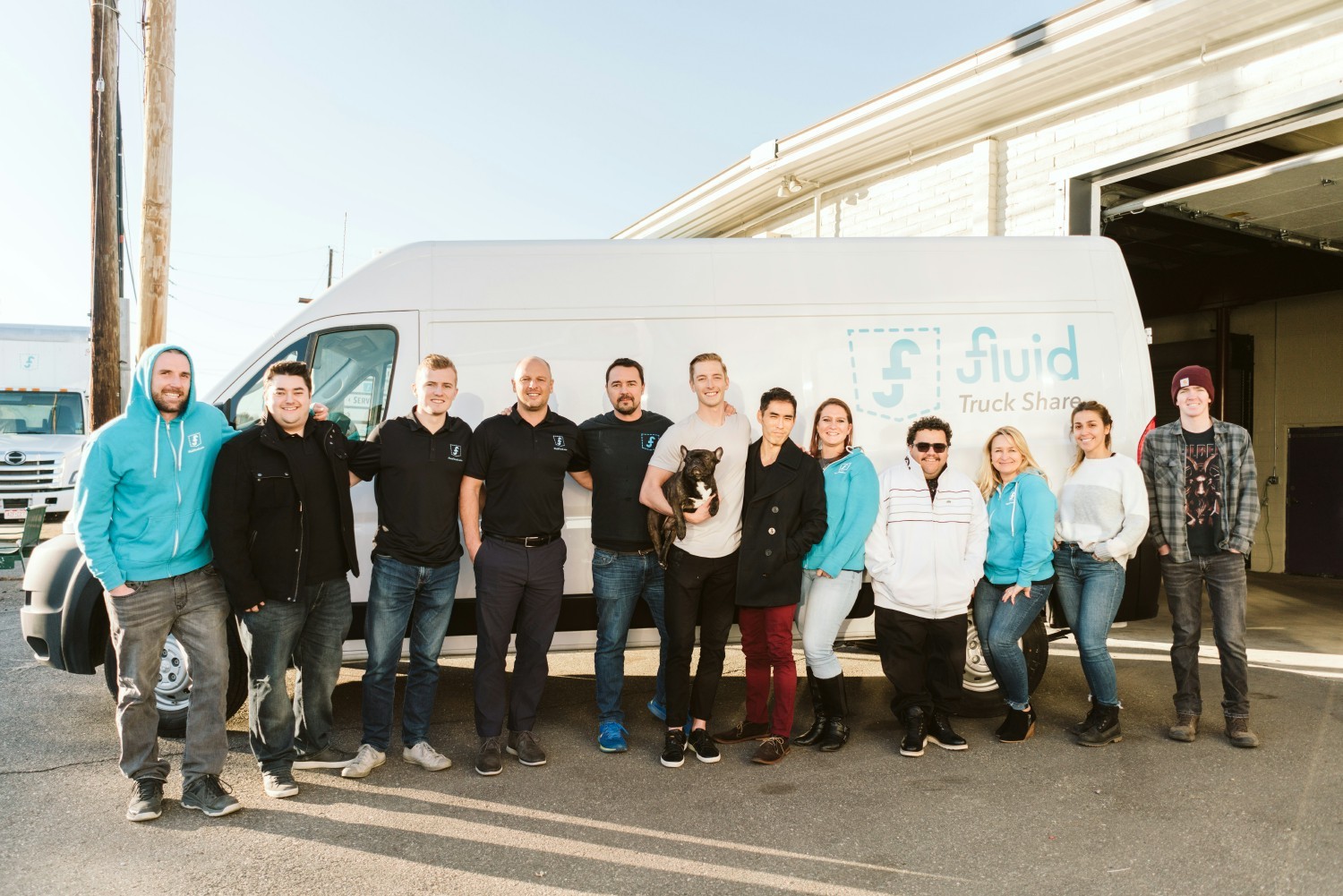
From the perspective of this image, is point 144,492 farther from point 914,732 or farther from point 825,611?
point 914,732

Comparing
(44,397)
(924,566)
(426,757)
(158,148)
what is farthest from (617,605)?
(44,397)

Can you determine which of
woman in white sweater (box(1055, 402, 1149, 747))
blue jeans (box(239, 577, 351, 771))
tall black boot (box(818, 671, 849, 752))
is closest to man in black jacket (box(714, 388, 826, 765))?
tall black boot (box(818, 671, 849, 752))

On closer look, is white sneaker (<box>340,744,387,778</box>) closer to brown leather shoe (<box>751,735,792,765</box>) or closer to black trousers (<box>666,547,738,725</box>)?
black trousers (<box>666,547,738,725</box>)

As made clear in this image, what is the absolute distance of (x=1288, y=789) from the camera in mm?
4047

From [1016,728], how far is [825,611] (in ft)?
4.00

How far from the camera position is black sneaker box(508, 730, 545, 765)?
441 cm

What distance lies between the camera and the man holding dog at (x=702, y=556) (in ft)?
14.1

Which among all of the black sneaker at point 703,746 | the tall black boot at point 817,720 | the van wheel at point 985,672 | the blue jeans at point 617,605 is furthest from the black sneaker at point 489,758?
the van wheel at point 985,672

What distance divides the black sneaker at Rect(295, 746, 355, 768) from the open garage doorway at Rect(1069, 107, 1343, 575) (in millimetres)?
7826

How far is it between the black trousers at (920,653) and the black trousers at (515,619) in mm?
1617

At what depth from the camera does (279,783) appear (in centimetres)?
404

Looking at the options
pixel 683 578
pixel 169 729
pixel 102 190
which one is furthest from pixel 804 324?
pixel 102 190

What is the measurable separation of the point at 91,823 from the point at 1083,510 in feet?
15.1

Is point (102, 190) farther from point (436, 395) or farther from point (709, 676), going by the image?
point (709, 676)
